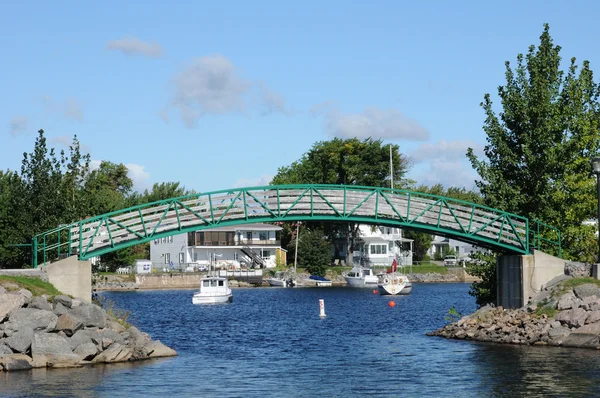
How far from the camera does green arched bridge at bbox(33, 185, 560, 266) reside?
150 ft

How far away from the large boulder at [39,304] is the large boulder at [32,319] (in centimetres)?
60

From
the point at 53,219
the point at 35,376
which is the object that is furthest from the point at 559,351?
the point at 53,219

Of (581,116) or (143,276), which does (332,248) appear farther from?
(581,116)

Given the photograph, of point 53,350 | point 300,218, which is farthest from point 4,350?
point 300,218

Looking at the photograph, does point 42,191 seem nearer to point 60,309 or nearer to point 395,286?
point 60,309

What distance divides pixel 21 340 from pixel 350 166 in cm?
9514

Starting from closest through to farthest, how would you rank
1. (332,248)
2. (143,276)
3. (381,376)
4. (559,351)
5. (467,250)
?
(381,376) < (559,351) < (143,276) < (332,248) < (467,250)

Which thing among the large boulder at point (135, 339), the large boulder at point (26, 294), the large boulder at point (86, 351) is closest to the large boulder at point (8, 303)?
the large boulder at point (26, 294)

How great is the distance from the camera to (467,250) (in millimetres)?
160000

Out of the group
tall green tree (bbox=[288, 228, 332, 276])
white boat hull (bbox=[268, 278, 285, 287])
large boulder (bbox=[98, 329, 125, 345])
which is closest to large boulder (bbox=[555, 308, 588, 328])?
large boulder (bbox=[98, 329, 125, 345])

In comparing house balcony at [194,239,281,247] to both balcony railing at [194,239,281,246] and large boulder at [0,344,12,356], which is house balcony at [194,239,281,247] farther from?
large boulder at [0,344,12,356]

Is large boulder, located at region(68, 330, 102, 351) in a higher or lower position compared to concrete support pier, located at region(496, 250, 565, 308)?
lower

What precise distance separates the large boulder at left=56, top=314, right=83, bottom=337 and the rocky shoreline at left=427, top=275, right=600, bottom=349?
19463 mm

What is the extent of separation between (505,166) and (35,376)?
29040mm
